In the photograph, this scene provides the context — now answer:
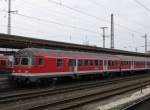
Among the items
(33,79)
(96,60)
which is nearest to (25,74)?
(33,79)

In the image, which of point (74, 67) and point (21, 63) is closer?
point (21, 63)

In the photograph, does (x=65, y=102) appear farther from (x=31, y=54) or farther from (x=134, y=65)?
(x=134, y=65)

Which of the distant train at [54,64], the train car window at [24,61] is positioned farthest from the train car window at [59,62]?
the train car window at [24,61]

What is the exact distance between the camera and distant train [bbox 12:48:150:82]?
2252 centimetres

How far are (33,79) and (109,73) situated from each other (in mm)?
14886

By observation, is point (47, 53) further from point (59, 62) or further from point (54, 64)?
point (59, 62)

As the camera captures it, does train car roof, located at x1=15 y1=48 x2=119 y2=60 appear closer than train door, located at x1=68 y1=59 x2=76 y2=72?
Yes

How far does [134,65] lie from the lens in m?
43.7

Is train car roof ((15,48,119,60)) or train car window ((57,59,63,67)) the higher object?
train car roof ((15,48,119,60))

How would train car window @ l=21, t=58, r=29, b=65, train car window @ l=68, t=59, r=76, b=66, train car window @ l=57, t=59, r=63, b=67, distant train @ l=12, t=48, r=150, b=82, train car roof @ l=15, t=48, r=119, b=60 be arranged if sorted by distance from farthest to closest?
train car window @ l=68, t=59, r=76, b=66 → train car window @ l=57, t=59, r=63, b=67 → train car window @ l=21, t=58, r=29, b=65 → train car roof @ l=15, t=48, r=119, b=60 → distant train @ l=12, t=48, r=150, b=82

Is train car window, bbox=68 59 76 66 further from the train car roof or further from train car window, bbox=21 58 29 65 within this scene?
train car window, bbox=21 58 29 65

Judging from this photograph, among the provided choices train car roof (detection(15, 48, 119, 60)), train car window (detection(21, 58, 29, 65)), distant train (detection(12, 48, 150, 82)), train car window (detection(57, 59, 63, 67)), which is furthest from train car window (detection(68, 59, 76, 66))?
train car window (detection(21, 58, 29, 65))

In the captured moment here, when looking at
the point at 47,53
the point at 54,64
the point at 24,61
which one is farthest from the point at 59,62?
the point at 24,61

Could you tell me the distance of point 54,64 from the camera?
955 inches
